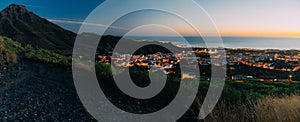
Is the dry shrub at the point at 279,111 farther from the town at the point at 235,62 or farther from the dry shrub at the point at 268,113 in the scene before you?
the town at the point at 235,62

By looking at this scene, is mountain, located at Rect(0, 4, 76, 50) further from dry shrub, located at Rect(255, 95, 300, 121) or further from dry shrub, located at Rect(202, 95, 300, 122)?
dry shrub, located at Rect(255, 95, 300, 121)

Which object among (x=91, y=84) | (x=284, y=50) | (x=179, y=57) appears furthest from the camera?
(x=284, y=50)

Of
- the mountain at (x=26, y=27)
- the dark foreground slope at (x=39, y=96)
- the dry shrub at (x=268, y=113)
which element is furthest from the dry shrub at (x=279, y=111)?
the mountain at (x=26, y=27)

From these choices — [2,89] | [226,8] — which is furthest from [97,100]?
[226,8]

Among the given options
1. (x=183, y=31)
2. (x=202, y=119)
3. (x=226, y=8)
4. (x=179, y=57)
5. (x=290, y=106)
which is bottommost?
(x=202, y=119)

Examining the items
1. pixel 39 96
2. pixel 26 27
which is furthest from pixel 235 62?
pixel 26 27

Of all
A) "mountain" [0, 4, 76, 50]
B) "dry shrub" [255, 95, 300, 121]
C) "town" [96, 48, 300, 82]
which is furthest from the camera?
"mountain" [0, 4, 76, 50]

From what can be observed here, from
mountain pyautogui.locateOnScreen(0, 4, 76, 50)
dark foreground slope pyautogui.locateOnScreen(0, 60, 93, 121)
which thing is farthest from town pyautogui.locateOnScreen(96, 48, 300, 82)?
mountain pyautogui.locateOnScreen(0, 4, 76, 50)

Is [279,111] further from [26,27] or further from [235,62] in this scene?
[26,27]

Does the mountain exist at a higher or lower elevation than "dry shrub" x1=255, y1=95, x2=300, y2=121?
higher

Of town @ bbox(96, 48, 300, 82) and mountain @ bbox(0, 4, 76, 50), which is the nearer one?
town @ bbox(96, 48, 300, 82)

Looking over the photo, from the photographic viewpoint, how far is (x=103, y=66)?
20.8 ft

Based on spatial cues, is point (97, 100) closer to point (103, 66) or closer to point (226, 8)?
point (103, 66)

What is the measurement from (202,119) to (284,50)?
7976 mm
